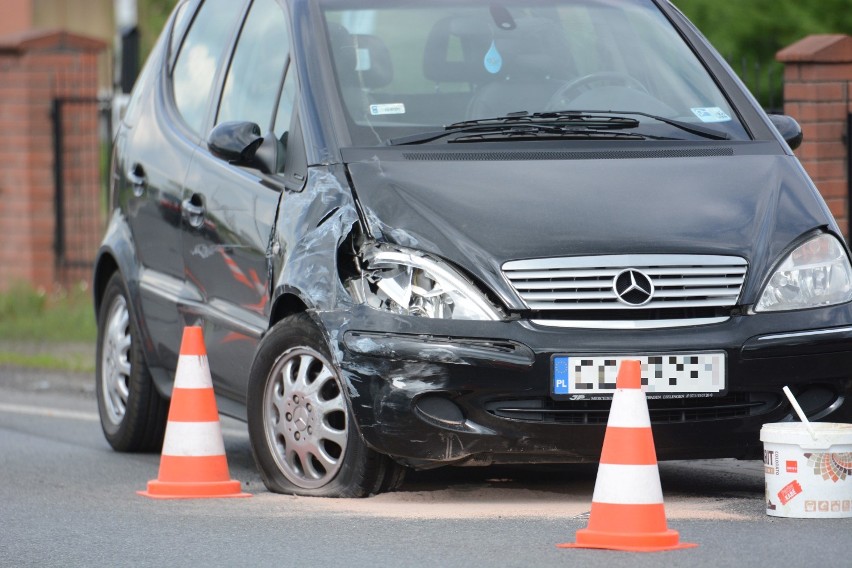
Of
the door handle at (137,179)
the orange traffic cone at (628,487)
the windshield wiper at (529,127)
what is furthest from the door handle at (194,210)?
the orange traffic cone at (628,487)

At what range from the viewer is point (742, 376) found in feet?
A: 19.9

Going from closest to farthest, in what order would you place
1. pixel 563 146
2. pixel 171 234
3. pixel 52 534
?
pixel 52 534
pixel 563 146
pixel 171 234

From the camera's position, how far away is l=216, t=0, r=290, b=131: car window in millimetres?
7309

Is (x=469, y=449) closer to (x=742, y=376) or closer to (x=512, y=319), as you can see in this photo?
(x=512, y=319)

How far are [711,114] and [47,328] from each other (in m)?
9.34

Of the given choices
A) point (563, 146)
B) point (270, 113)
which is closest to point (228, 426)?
point (270, 113)

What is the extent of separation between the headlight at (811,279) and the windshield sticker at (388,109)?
1.52 metres

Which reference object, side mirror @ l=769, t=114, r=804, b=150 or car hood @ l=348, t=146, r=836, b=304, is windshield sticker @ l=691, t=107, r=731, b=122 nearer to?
side mirror @ l=769, t=114, r=804, b=150

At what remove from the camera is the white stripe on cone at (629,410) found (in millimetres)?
5430

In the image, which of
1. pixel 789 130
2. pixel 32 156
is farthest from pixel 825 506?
pixel 32 156

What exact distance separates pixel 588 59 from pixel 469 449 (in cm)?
186

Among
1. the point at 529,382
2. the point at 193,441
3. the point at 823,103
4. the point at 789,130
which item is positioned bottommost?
the point at 193,441

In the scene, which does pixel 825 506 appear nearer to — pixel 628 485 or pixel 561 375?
pixel 628 485

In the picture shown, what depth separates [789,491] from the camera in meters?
5.84
